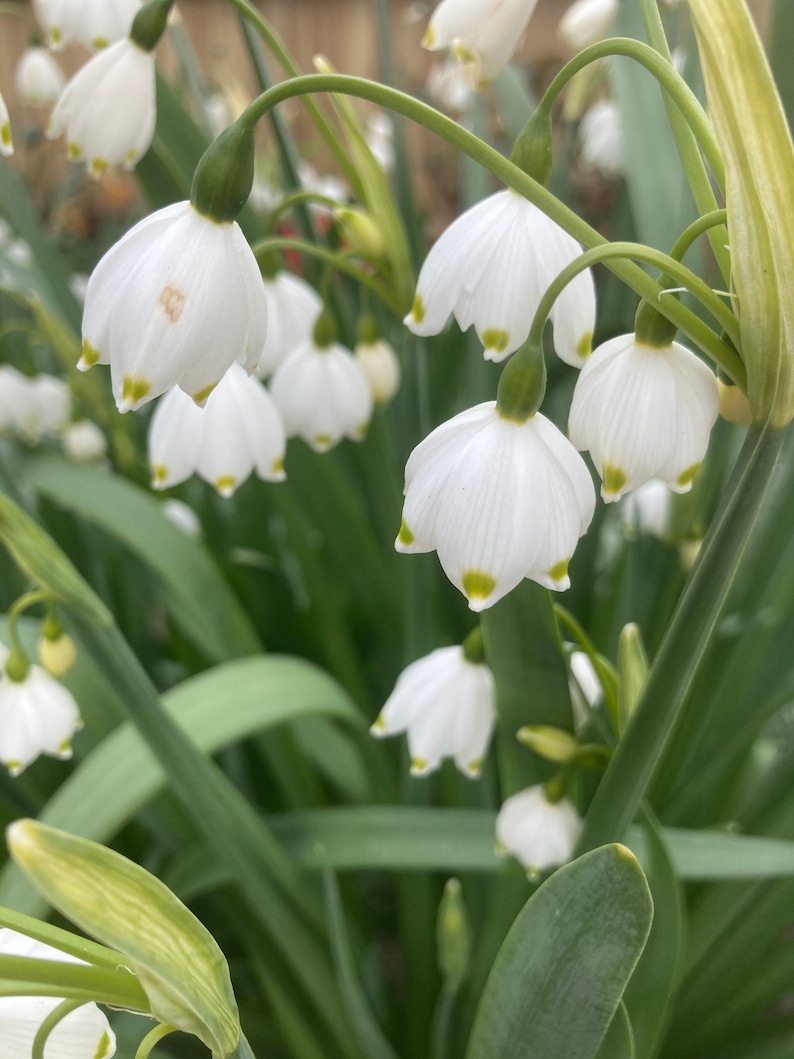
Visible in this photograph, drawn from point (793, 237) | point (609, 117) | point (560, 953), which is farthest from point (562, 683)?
point (609, 117)

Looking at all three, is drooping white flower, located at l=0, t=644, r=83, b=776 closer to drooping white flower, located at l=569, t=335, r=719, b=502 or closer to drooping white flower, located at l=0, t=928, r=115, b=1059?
drooping white flower, located at l=0, t=928, r=115, b=1059

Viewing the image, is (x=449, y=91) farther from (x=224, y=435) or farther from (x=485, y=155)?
(x=485, y=155)

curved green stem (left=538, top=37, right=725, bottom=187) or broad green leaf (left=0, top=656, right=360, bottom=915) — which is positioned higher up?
curved green stem (left=538, top=37, right=725, bottom=187)

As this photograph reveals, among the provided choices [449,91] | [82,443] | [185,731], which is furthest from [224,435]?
[449,91]

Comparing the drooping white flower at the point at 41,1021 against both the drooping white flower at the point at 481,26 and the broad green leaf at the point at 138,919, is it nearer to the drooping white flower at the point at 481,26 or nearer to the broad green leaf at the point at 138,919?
the broad green leaf at the point at 138,919

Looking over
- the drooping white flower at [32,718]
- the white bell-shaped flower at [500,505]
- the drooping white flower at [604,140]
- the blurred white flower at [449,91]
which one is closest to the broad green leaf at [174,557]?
the drooping white flower at [32,718]

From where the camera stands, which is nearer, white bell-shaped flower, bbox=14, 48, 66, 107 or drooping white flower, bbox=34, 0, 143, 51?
drooping white flower, bbox=34, 0, 143, 51

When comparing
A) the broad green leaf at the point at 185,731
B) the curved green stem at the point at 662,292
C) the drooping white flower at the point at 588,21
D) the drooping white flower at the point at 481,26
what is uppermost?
the drooping white flower at the point at 481,26

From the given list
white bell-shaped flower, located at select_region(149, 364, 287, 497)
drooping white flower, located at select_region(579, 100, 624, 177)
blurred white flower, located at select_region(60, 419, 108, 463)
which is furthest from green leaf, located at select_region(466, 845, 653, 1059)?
drooping white flower, located at select_region(579, 100, 624, 177)
